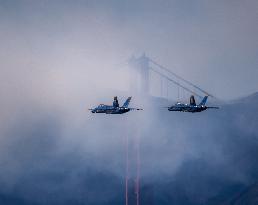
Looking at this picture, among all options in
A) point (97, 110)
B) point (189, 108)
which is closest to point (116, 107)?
point (97, 110)

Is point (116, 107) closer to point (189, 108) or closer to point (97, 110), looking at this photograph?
point (97, 110)
